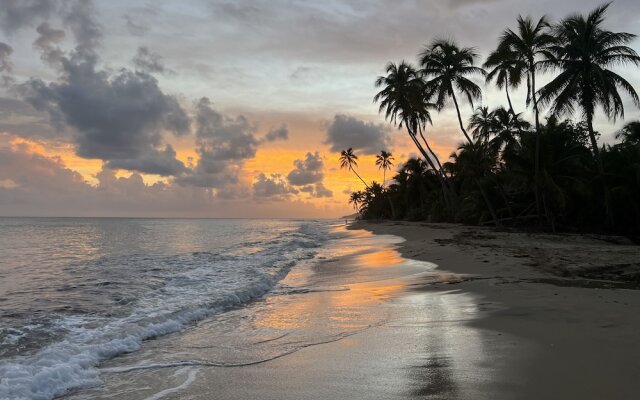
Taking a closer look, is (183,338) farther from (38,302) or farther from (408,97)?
(408,97)

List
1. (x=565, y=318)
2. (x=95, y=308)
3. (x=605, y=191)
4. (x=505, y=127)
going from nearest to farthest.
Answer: (x=565, y=318), (x=95, y=308), (x=605, y=191), (x=505, y=127)

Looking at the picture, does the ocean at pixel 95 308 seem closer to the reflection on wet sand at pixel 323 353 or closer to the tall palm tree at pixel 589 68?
the reflection on wet sand at pixel 323 353

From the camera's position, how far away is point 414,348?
16.7 ft

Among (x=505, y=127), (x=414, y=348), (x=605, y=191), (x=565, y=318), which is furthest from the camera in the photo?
(x=505, y=127)

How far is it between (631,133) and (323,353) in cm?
3818

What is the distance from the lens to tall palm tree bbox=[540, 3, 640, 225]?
24.5 meters

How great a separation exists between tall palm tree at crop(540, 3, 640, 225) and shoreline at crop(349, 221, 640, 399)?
52.4 ft

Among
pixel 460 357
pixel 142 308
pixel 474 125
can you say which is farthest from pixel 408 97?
pixel 460 357

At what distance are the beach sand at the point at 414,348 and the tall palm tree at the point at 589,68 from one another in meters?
19.8

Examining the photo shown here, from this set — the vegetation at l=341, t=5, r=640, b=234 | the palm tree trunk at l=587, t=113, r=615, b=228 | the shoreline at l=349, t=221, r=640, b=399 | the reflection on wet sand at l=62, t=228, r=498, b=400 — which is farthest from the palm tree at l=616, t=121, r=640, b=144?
the reflection on wet sand at l=62, t=228, r=498, b=400

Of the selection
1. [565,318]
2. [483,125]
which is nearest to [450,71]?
[483,125]

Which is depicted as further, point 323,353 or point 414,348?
point 323,353

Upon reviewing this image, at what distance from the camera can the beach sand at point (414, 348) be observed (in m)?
3.92

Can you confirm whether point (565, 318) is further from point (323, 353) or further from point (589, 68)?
point (589, 68)
